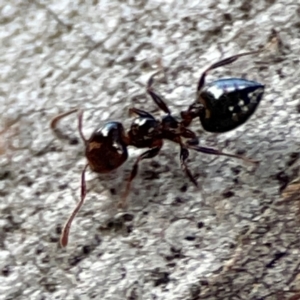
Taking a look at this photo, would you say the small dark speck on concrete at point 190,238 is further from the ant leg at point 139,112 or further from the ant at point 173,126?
the ant leg at point 139,112

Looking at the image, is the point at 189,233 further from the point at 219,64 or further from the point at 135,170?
the point at 219,64

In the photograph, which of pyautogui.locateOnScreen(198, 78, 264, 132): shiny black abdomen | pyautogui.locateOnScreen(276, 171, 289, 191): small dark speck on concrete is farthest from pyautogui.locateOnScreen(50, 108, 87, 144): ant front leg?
pyautogui.locateOnScreen(276, 171, 289, 191): small dark speck on concrete

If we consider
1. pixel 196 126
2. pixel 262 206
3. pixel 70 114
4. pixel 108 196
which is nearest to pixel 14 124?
pixel 70 114

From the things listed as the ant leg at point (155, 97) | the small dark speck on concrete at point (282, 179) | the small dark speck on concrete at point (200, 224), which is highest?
the ant leg at point (155, 97)

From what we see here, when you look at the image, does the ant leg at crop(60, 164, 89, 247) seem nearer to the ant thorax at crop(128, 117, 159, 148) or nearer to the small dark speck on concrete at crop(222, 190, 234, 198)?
the ant thorax at crop(128, 117, 159, 148)

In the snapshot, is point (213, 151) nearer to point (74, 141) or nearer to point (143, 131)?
point (143, 131)

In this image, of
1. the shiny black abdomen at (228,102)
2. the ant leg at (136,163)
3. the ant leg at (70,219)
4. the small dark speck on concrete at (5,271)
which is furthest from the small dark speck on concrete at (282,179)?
the small dark speck on concrete at (5,271)
